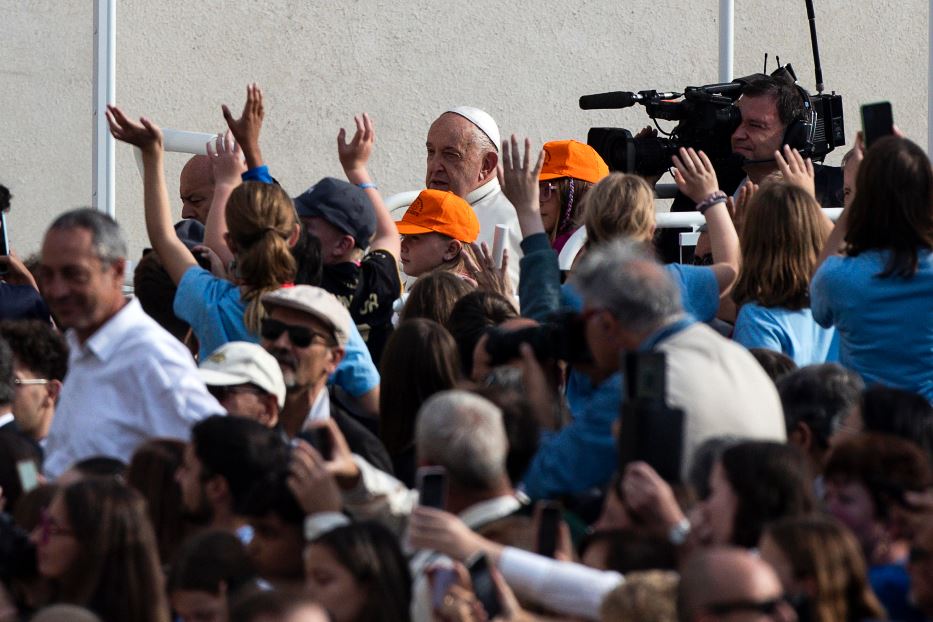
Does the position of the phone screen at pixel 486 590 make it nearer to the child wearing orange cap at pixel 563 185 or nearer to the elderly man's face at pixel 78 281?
the elderly man's face at pixel 78 281

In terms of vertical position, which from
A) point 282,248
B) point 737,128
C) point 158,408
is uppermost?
point 737,128

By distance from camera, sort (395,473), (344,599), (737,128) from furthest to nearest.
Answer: (737,128) < (395,473) < (344,599)

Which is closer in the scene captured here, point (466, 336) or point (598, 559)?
point (598, 559)

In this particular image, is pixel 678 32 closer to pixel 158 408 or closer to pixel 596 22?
pixel 596 22

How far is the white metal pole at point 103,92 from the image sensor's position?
20.3 ft

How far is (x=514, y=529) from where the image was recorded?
3.08 m

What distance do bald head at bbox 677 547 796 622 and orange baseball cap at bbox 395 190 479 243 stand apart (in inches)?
112

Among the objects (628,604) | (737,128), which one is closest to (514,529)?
(628,604)

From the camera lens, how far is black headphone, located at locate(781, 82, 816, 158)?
616 cm

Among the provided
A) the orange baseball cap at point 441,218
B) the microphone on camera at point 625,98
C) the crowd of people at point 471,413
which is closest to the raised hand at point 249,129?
the crowd of people at point 471,413

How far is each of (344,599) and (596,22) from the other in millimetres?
6885

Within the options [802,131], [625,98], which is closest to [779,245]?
[802,131]

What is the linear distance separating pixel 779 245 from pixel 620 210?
478mm

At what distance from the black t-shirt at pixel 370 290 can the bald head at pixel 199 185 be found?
3.30 feet
